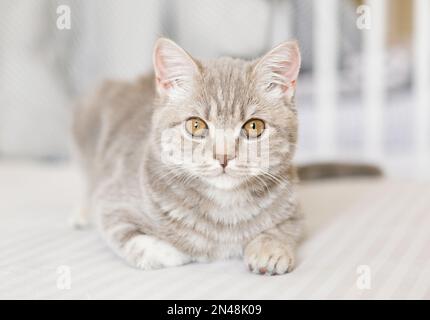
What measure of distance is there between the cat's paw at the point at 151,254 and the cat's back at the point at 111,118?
0.34m

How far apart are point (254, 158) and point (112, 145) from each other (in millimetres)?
580

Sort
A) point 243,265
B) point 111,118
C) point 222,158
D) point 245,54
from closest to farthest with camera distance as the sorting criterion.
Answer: point 222,158 → point 243,265 → point 111,118 → point 245,54

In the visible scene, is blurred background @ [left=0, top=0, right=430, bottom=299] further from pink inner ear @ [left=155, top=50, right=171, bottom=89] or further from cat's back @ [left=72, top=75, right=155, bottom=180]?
pink inner ear @ [left=155, top=50, right=171, bottom=89]

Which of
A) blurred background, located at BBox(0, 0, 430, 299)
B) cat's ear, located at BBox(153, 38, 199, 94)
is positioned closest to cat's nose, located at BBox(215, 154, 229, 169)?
cat's ear, located at BBox(153, 38, 199, 94)

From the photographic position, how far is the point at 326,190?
2.02 metres

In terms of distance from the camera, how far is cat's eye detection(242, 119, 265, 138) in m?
1.15

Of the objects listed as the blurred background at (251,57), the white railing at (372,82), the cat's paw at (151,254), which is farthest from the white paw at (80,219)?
the white railing at (372,82)

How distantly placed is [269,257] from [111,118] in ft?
2.48

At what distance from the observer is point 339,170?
7.30 feet

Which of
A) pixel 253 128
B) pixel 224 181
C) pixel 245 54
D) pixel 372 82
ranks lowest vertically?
A: pixel 224 181

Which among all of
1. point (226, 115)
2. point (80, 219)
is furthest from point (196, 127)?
point (80, 219)

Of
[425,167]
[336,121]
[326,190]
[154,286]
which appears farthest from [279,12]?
[154,286]

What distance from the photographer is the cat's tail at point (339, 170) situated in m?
2.17

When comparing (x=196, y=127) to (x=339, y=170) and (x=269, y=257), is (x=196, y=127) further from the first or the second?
(x=339, y=170)
